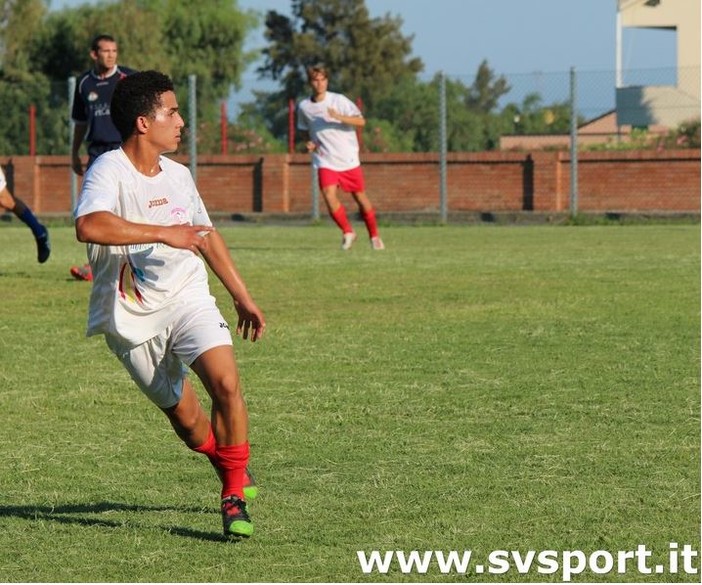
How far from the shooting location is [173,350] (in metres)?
5.85

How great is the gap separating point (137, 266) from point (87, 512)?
0.92 metres

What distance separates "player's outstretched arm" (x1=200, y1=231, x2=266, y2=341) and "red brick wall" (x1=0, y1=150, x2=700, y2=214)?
75.3 ft

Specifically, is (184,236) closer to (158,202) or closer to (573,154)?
(158,202)

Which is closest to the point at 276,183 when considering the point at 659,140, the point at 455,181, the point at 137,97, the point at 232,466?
the point at 455,181

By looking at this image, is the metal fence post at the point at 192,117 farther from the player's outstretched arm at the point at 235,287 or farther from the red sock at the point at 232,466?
the red sock at the point at 232,466

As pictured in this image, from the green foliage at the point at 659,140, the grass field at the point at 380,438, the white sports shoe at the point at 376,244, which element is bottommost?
the grass field at the point at 380,438

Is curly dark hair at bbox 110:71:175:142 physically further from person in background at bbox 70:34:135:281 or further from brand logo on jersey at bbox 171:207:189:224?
person in background at bbox 70:34:135:281

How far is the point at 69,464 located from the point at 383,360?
3.33 metres

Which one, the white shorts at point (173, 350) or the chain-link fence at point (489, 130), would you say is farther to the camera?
the chain-link fence at point (489, 130)

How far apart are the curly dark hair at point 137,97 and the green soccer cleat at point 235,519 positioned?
1428 millimetres

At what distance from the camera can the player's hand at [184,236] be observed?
547 cm

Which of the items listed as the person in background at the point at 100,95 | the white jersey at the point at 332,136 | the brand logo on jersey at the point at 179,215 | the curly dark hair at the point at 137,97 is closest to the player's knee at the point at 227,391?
the brand logo on jersey at the point at 179,215

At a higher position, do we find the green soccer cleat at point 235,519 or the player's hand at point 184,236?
the player's hand at point 184,236

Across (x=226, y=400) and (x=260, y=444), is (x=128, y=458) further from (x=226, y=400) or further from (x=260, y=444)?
(x=226, y=400)
